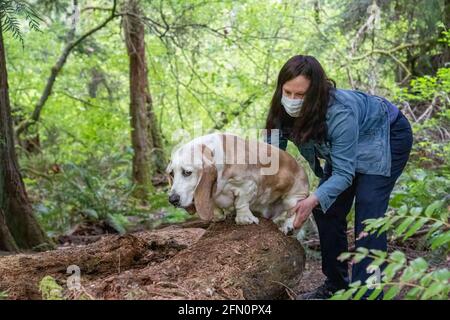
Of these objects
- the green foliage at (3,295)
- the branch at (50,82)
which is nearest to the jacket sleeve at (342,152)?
the green foliage at (3,295)

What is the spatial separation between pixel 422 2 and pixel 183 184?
7.10m

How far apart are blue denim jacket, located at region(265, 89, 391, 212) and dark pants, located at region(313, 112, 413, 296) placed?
0.42 feet

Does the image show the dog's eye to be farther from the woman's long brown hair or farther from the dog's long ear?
the woman's long brown hair

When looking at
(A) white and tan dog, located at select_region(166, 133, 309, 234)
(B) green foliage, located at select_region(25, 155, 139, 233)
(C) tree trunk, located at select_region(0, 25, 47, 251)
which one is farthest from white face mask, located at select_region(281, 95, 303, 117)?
(B) green foliage, located at select_region(25, 155, 139, 233)

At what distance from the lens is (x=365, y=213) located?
408cm

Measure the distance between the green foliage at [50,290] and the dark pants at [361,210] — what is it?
2224 mm

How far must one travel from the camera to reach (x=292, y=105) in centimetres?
401

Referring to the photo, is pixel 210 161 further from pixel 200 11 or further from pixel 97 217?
pixel 200 11

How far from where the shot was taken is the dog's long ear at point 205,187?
411 centimetres

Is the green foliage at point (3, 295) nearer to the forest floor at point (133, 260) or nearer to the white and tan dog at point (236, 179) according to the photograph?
the forest floor at point (133, 260)

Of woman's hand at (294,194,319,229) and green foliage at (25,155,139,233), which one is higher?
woman's hand at (294,194,319,229)

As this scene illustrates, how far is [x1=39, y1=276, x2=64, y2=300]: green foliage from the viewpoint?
3035 mm

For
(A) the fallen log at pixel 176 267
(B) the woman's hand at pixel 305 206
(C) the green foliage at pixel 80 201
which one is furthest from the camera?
(C) the green foliage at pixel 80 201
